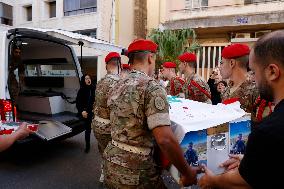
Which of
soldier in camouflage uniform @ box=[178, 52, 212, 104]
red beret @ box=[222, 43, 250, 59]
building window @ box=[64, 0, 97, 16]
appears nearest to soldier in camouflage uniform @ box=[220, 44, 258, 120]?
red beret @ box=[222, 43, 250, 59]

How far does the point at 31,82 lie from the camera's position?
8031mm

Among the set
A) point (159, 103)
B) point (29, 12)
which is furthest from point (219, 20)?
point (29, 12)

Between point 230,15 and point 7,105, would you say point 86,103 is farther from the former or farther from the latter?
point 230,15

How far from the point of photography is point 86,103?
6.07 m

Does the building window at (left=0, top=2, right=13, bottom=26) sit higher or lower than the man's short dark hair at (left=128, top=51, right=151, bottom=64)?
higher

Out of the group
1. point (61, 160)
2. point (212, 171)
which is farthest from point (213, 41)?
point (212, 171)

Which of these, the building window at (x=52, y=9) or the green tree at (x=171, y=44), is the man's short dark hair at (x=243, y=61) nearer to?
the green tree at (x=171, y=44)

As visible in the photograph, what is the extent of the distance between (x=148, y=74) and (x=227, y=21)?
13.3 m

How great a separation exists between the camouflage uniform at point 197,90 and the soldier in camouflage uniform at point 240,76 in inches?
82.8

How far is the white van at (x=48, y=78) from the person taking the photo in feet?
18.6

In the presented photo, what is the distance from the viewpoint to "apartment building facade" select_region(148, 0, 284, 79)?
1395cm

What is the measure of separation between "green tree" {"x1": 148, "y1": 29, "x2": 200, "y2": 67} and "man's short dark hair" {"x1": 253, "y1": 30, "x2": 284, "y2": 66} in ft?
41.8

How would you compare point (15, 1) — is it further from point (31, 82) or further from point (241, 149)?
point (241, 149)

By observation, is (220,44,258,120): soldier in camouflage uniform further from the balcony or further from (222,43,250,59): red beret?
the balcony
